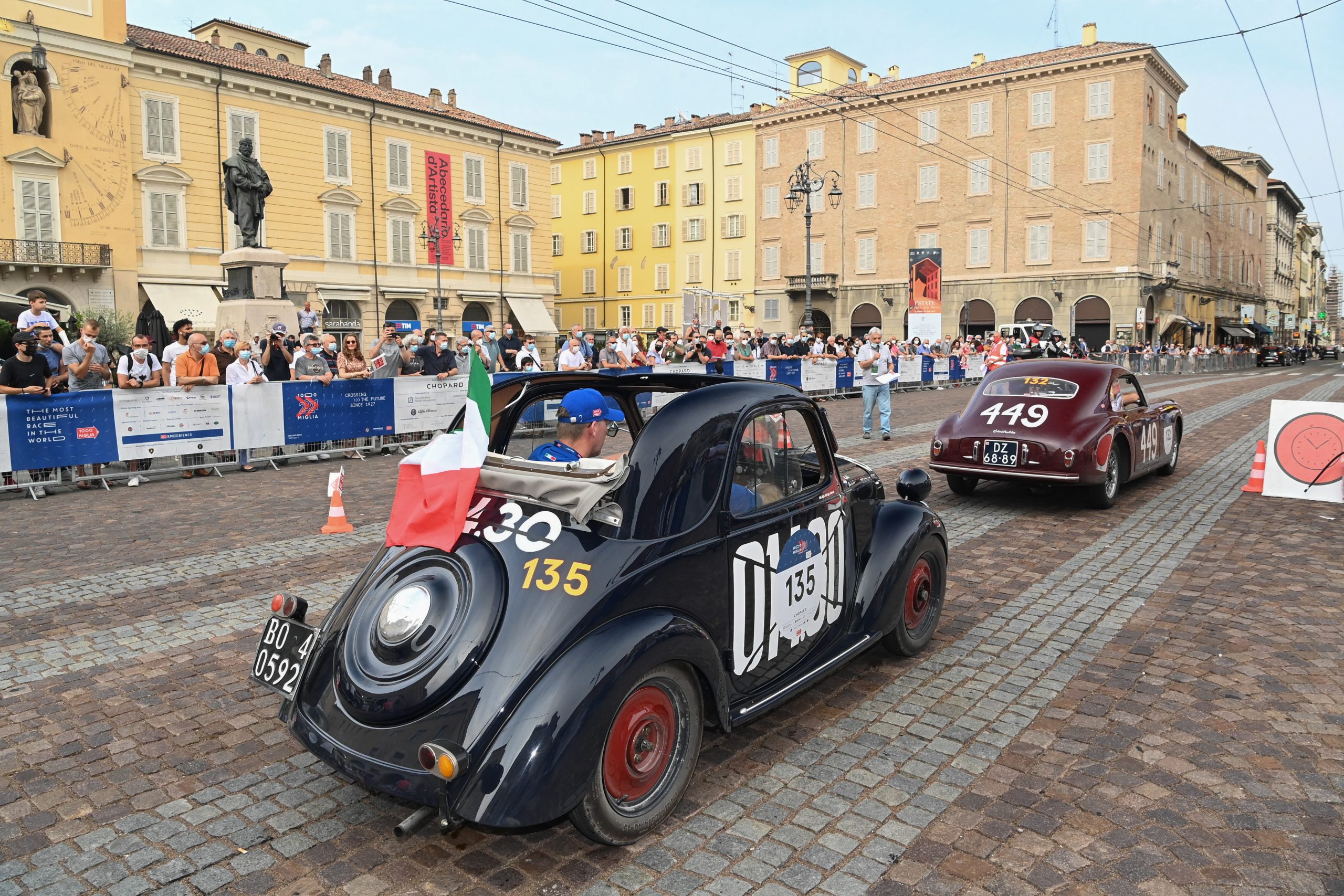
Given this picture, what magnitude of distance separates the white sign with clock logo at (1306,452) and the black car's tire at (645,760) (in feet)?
28.1

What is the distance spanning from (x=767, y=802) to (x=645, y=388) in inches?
75.8

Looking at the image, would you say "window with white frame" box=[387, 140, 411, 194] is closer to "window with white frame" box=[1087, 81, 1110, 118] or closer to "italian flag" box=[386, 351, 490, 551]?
"window with white frame" box=[1087, 81, 1110, 118]

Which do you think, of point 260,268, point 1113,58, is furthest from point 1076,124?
point 260,268

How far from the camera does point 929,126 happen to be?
50.7m

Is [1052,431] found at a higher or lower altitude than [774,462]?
lower

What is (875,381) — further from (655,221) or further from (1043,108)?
(655,221)

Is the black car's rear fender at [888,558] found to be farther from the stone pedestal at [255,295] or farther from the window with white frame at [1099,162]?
the window with white frame at [1099,162]

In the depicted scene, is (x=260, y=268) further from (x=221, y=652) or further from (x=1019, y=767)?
(x=1019, y=767)

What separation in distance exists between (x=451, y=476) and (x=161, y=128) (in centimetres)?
3648

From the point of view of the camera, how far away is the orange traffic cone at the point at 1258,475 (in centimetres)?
988

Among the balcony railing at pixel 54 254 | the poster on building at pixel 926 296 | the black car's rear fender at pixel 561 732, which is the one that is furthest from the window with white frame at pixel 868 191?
the black car's rear fender at pixel 561 732

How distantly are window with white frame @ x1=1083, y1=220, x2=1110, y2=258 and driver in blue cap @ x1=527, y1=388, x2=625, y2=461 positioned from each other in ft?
159

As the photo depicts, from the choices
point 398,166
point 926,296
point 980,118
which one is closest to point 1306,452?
point 926,296

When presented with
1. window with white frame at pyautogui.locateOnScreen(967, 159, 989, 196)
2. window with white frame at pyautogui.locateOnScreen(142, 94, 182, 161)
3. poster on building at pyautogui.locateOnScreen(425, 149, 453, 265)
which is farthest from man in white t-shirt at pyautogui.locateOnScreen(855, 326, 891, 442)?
window with white frame at pyautogui.locateOnScreen(967, 159, 989, 196)
